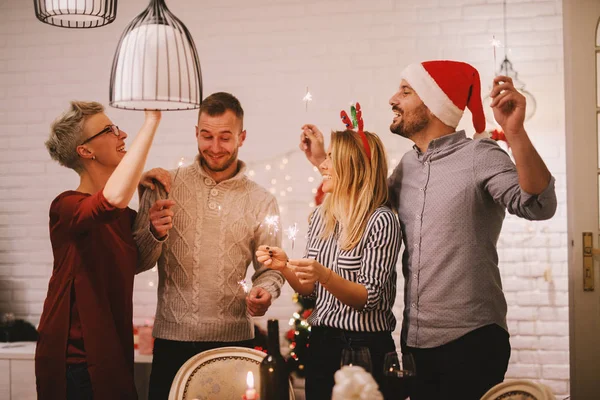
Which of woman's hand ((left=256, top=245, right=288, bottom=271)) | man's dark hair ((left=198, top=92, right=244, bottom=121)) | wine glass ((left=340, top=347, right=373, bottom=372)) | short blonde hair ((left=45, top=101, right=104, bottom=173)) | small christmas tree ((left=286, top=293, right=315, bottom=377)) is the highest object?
man's dark hair ((left=198, top=92, right=244, bottom=121))

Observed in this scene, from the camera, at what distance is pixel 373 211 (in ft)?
7.46

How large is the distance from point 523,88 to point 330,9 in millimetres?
1226

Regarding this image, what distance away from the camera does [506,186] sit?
2.06 m

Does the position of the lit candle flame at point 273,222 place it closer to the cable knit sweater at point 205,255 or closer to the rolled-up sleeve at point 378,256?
the cable knit sweater at point 205,255

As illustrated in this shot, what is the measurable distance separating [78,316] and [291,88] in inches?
82.5

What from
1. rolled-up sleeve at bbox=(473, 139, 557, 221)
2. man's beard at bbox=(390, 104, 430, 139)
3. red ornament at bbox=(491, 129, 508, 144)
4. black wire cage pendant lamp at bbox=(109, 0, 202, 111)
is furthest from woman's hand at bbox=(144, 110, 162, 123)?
red ornament at bbox=(491, 129, 508, 144)

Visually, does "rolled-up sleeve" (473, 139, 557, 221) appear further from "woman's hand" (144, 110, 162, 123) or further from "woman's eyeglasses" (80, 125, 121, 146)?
"woman's eyeglasses" (80, 125, 121, 146)

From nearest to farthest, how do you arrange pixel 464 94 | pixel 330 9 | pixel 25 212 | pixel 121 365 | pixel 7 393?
pixel 121 365 < pixel 464 94 < pixel 7 393 < pixel 330 9 < pixel 25 212

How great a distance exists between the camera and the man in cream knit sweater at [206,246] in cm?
245

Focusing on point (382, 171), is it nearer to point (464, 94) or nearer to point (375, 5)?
point (464, 94)

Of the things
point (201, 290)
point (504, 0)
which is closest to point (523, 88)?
point (504, 0)

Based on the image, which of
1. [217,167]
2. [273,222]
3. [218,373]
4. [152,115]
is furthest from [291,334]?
[152,115]

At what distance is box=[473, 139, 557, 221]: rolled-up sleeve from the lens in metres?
1.95

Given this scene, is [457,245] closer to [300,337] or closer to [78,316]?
[78,316]
